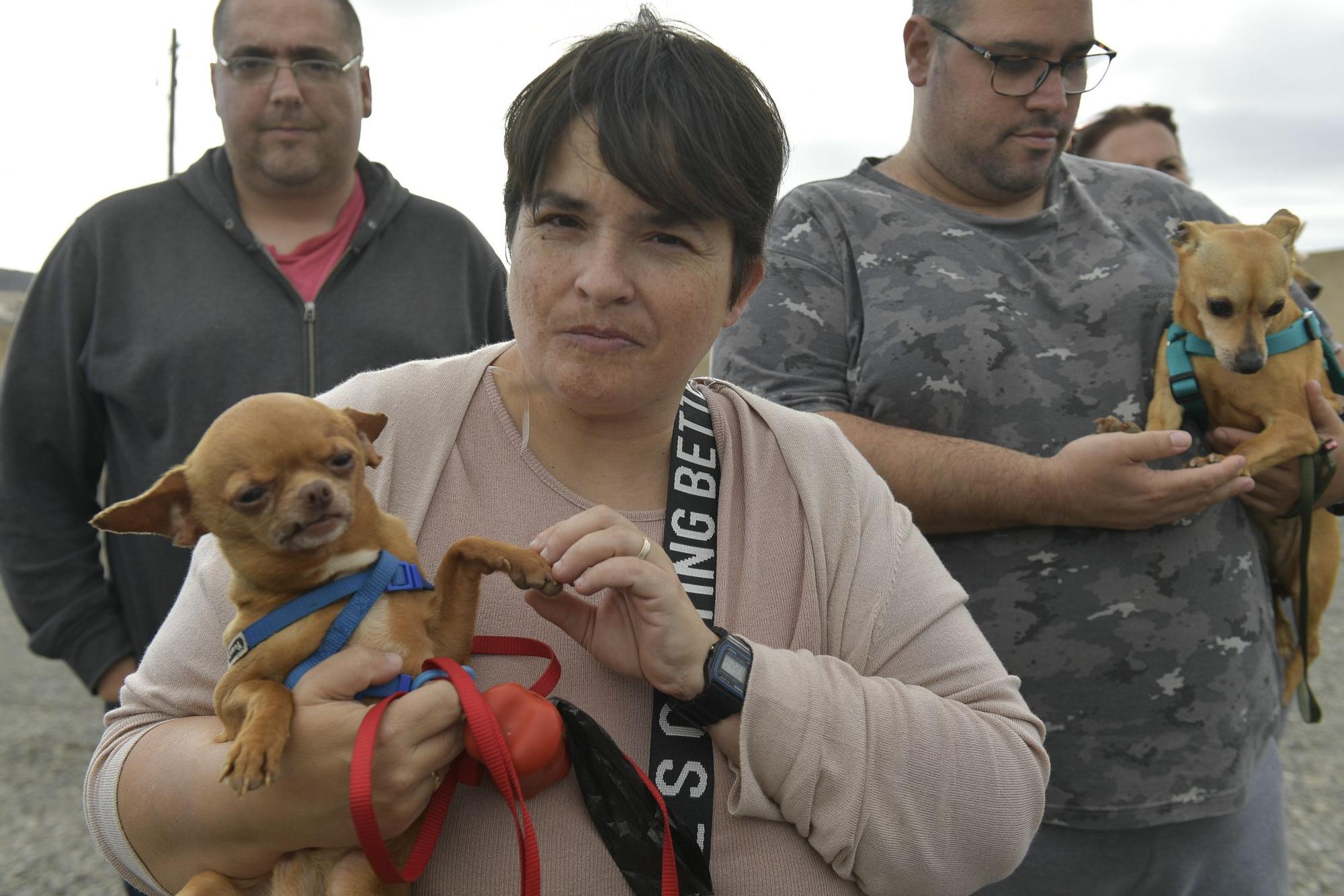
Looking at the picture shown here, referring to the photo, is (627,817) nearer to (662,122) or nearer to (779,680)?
(779,680)

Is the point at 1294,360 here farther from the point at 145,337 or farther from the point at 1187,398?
the point at 145,337

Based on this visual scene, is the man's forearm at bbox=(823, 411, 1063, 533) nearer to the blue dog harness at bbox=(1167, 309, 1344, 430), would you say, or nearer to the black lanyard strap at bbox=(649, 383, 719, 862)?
the blue dog harness at bbox=(1167, 309, 1344, 430)

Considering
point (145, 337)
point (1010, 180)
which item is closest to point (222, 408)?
point (145, 337)

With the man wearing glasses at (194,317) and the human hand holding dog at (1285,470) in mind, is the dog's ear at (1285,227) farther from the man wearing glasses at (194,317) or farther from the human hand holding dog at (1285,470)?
the man wearing glasses at (194,317)

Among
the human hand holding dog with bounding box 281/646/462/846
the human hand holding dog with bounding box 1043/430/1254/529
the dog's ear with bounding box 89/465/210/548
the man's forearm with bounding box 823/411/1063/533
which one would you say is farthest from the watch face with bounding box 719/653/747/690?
the human hand holding dog with bounding box 1043/430/1254/529

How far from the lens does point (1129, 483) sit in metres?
2.18

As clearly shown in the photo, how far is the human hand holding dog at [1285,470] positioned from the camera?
2.52 metres

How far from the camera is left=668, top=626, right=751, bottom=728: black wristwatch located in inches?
57.4

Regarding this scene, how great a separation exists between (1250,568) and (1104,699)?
49 centimetres

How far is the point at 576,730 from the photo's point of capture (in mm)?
1446

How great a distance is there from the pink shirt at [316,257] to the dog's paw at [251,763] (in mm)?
1999

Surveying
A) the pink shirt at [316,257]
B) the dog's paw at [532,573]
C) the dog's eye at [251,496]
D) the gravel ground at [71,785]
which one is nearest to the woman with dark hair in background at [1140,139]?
the gravel ground at [71,785]

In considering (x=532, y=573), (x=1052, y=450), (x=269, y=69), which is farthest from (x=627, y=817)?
(x=269, y=69)

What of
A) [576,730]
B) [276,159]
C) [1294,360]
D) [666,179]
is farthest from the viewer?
[276,159]
